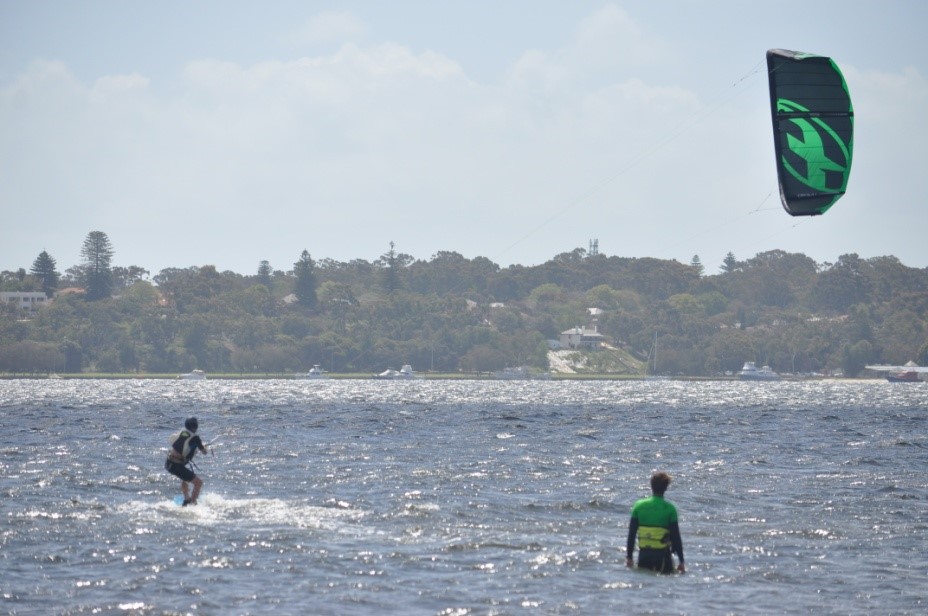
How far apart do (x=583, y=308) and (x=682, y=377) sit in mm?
34352

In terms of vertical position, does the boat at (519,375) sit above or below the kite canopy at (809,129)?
below

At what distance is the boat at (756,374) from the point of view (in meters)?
159

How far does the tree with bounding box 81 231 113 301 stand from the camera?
173250mm

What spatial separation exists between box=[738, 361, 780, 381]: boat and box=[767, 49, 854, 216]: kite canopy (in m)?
141

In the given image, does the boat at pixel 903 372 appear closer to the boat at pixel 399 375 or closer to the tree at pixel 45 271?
the boat at pixel 399 375

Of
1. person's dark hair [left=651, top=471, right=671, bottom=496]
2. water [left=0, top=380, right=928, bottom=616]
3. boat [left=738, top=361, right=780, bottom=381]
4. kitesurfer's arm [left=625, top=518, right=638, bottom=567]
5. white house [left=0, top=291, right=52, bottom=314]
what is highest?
white house [left=0, top=291, right=52, bottom=314]

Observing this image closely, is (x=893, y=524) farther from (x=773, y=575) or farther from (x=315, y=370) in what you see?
(x=315, y=370)

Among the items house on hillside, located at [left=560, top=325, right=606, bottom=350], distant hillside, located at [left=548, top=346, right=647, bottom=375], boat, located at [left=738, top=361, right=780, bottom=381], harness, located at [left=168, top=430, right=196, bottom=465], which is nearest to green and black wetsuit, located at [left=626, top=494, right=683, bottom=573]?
harness, located at [left=168, top=430, right=196, bottom=465]

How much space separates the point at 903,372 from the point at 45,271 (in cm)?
12860

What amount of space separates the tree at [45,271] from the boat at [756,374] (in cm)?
10676

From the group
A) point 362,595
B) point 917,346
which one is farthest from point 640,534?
point 917,346

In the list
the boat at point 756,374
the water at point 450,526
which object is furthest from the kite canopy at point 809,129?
the boat at point 756,374

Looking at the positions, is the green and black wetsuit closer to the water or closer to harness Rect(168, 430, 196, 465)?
the water

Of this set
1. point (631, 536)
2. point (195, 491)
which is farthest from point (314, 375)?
point (631, 536)
